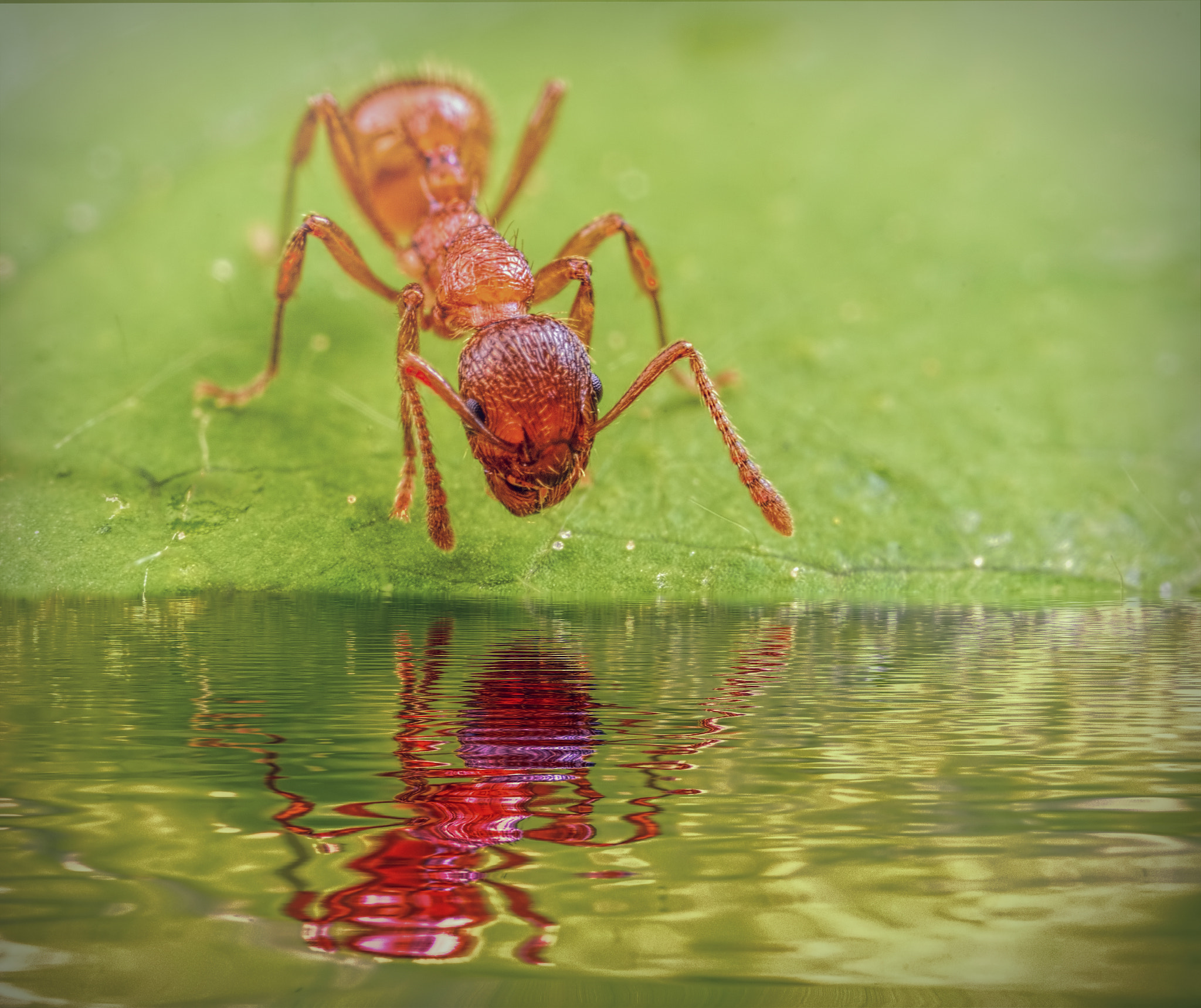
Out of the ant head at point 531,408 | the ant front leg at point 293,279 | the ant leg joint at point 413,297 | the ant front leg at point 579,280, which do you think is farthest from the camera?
the ant front leg at point 293,279

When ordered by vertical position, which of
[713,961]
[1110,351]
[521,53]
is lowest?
[713,961]

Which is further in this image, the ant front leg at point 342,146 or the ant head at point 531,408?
the ant front leg at point 342,146

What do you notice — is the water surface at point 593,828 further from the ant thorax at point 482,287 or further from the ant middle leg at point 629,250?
the ant middle leg at point 629,250

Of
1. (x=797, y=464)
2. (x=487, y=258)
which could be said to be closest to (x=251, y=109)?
(x=487, y=258)

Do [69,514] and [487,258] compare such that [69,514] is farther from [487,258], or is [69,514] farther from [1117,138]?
[1117,138]

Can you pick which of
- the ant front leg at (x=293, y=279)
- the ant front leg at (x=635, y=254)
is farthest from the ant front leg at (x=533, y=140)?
the ant front leg at (x=293, y=279)

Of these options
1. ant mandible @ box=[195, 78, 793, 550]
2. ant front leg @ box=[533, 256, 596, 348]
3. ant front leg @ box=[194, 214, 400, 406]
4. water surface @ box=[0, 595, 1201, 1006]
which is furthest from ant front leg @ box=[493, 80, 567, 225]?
water surface @ box=[0, 595, 1201, 1006]
